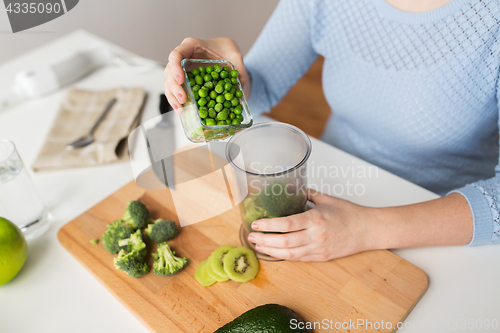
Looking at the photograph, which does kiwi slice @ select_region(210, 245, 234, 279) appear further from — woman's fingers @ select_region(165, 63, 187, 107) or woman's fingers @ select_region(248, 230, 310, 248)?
woman's fingers @ select_region(165, 63, 187, 107)

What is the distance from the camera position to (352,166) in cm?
100

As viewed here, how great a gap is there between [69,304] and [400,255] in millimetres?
719

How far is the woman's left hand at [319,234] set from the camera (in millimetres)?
740

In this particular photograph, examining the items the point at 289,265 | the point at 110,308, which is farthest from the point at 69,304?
the point at 289,265

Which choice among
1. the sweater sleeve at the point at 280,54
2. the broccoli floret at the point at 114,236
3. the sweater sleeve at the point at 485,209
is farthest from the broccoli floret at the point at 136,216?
the sweater sleeve at the point at 485,209

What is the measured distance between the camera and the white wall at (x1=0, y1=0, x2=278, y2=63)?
2.07m

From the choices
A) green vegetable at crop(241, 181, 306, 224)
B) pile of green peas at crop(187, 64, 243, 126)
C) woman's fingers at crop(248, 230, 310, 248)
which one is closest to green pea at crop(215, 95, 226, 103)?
pile of green peas at crop(187, 64, 243, 126)

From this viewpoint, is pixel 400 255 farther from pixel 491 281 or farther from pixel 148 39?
pixel 148 39

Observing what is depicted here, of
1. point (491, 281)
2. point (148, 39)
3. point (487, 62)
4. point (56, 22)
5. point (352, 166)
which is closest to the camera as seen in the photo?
point (491, 281)

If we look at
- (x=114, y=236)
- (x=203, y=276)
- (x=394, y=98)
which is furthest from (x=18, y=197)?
(x=394, y=98)

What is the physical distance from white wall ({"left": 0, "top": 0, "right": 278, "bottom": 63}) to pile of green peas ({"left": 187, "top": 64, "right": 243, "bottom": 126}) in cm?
142

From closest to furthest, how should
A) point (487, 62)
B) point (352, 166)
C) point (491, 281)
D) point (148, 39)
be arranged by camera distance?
point (491, 281), point (487, 62), point (352, 166), point (148, 39)

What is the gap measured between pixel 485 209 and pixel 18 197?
42.1 inches

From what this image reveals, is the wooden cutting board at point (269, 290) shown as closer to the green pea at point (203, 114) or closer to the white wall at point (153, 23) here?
the green pea at point (203, 114)
